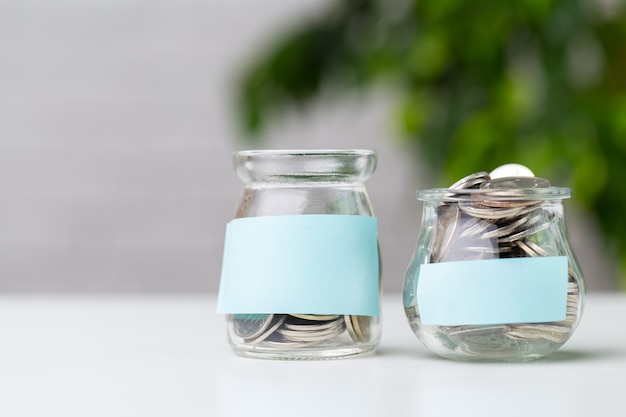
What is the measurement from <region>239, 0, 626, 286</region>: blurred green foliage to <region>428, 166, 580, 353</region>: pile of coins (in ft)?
2.30

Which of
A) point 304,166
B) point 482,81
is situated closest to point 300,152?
point 304,166

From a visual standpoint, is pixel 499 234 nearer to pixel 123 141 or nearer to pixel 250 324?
pixel 250 324

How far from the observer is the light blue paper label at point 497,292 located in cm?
65

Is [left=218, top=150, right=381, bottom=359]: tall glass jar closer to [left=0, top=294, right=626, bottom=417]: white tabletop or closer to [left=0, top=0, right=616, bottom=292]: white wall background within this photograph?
[left=0, top=294, right=626, bottom=417]: white tabletop

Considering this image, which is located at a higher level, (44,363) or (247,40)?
(247,40)

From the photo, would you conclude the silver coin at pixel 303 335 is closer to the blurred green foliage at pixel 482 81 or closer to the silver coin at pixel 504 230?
the silver coin at pixel 504 230

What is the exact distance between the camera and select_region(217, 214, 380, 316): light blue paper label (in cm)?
69

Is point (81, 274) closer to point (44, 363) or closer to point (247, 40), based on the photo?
point (247, 40)

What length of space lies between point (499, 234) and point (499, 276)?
30 millimetres

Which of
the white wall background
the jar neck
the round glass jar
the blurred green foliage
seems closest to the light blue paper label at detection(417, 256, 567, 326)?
the round glass jar

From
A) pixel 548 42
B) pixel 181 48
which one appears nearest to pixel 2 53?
pixel 181 48

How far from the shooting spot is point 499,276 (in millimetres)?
655

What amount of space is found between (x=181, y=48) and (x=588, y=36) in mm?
1457

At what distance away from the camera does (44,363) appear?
0.71m
